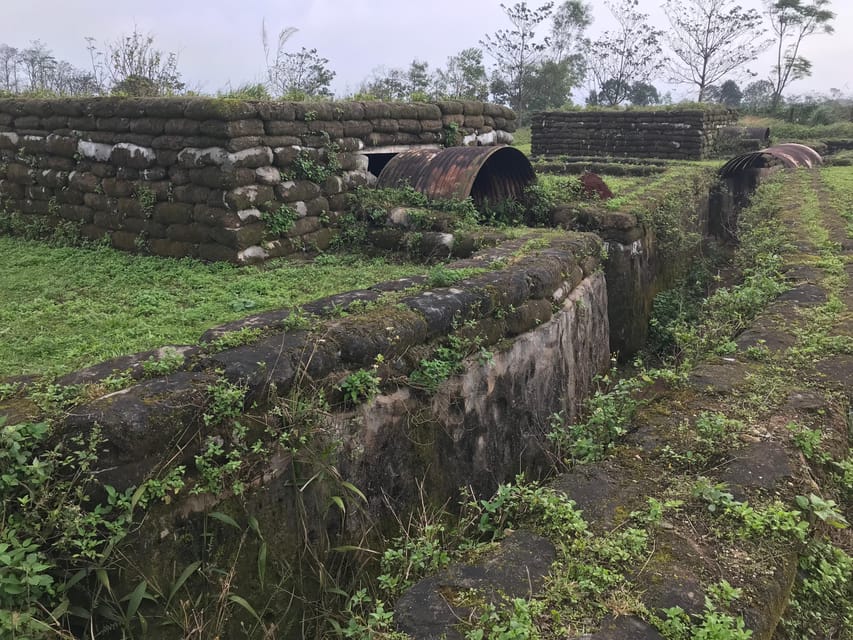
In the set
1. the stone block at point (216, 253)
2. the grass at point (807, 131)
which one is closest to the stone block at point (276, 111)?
the stone block at point (216, 253)

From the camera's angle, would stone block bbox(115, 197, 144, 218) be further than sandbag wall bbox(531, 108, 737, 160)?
No

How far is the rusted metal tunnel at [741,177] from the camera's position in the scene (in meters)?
12.7

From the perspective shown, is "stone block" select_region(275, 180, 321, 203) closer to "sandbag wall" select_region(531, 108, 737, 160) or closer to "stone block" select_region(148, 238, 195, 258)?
"stone block" select_region(148, 238, 195, 258)

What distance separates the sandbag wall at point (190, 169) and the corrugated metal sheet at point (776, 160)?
8524 mm

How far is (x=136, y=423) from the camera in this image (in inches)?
97.7

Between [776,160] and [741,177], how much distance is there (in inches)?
89.1

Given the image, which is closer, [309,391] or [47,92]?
[309,391]

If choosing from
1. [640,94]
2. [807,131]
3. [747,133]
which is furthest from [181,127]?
[640,94]

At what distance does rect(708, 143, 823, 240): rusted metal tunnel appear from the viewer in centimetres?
1266

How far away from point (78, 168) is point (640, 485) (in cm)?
653

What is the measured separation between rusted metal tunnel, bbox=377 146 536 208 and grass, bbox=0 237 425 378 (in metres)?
1.34

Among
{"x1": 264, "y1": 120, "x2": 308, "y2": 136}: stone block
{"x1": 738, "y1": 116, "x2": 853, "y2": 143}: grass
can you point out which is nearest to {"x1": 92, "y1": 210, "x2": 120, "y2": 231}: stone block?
{"x1": 264, "y1": 120, "x2": 308, "y2": 136}: stone block

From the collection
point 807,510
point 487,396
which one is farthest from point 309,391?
point 807,510

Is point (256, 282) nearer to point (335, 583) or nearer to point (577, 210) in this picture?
point (335, 583)
